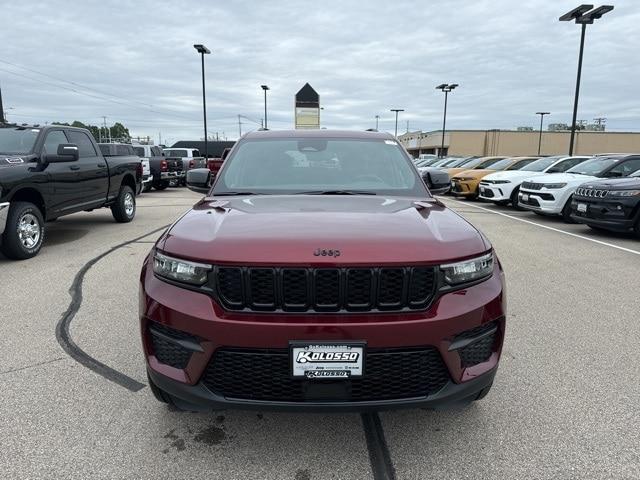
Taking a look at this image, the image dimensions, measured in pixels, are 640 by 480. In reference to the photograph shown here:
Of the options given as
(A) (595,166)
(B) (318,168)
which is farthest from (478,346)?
(A) (595,166)

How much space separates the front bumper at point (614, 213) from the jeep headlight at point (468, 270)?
25.6 feet

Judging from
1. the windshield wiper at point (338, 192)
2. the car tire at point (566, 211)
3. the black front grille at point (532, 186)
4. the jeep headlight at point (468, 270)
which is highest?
the windshield wiper at point (338, 192)

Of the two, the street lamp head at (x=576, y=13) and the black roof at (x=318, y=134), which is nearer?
the black roof at (x=318, y=134)

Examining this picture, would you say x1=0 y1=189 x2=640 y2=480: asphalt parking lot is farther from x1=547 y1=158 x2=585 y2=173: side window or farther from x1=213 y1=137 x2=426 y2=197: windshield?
x1=547 y1=158 x2=585 y2=173: side window

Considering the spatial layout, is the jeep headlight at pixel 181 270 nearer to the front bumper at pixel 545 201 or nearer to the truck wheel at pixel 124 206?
the truck wheel at pixel 124 206

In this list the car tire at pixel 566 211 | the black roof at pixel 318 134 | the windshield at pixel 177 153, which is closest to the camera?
the black roof at pixel 318 134

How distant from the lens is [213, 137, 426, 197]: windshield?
350cm

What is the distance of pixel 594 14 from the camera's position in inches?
672

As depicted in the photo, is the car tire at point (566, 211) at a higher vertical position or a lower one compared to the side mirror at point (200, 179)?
lower

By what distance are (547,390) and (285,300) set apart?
6.70 feet

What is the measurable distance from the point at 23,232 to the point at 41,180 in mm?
843

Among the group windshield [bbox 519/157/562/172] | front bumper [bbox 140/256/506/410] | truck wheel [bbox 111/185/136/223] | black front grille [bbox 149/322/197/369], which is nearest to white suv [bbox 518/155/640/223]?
windshield [bbox 519/157/562/172]

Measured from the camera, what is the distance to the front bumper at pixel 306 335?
2135mm

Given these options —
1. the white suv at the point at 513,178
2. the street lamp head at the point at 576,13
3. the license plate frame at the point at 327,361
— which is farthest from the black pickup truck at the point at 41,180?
the street lamp head at the point at 576,13
